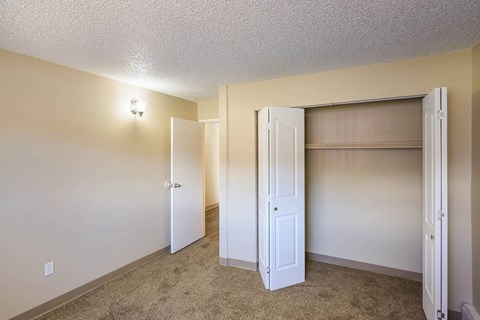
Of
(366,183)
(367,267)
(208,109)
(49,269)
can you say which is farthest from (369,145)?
(49,269)

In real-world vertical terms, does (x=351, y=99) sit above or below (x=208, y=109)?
below

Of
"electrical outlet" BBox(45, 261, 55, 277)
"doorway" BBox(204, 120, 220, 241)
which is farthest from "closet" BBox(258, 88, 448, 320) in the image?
"doorway" BBox(204, 120, 220, 241)

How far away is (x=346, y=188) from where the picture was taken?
3.18 metres

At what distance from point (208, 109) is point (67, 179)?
2.39 m

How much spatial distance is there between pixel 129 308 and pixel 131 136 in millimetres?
1948

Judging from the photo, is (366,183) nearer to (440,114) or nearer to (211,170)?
(440,114)

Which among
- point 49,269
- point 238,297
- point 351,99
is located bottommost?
point 238,297

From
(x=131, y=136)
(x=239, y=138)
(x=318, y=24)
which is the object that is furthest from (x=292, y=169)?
(x=131, y=136)

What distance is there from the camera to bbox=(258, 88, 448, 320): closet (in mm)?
2629

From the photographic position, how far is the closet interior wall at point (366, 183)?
9.27 ft

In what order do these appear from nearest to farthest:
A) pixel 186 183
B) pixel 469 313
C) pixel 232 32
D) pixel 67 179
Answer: pixel 232 32
pixel 469 313
pixel 67 179
pixel 186 183

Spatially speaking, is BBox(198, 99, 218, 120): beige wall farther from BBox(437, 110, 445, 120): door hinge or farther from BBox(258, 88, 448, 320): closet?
BBox(437, 110, 445, 120): door hinge

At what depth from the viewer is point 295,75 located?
2.84 m

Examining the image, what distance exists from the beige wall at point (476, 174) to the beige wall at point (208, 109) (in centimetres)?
317
